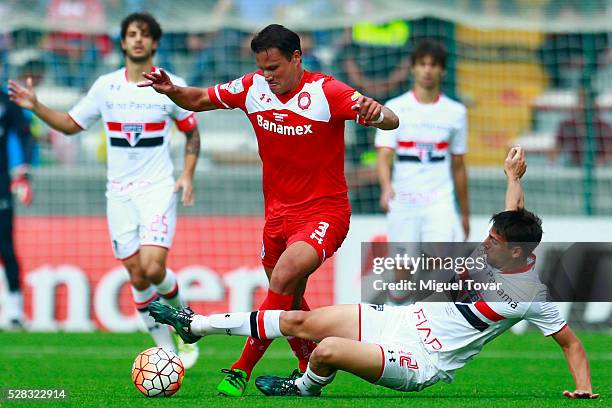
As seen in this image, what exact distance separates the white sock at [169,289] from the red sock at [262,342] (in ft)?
6.58

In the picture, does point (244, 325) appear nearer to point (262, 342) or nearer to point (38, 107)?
point (262, 342)

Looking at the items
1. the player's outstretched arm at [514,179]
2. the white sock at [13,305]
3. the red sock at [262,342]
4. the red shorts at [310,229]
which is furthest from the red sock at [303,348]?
the white sock at [13,305]

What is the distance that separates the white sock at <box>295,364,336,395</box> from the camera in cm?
714

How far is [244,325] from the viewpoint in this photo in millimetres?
→ 7109

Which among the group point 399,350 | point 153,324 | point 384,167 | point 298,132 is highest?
point 298,132

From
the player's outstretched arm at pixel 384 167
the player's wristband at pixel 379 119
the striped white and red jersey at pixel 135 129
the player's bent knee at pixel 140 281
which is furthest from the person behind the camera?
the player's outstretched arm at pixel 384 167

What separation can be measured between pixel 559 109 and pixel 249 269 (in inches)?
196

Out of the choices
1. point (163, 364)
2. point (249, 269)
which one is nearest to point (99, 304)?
point (249, 269)

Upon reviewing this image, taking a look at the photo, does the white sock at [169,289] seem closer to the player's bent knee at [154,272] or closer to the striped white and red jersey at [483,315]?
the player's bent knee at [154,272]

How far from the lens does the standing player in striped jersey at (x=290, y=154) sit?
752 cm

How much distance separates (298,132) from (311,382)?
1607mm

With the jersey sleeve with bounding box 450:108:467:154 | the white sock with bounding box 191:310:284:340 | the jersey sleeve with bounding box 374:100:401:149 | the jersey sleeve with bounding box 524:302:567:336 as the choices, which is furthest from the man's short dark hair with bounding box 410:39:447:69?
the white sock with bounding box 191:310:284:340

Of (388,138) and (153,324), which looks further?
(388,138)

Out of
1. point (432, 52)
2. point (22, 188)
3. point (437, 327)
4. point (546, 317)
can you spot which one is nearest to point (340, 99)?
point (437, 327)
